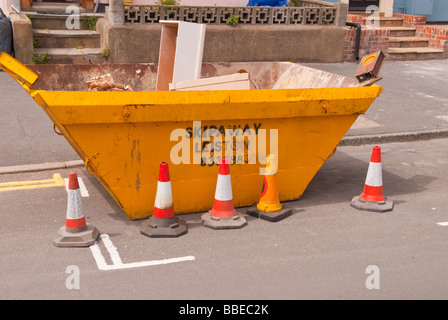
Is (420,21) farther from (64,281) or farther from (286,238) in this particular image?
(64,281)

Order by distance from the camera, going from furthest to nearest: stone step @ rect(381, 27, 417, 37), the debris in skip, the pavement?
1. stone step @ rect(381, 27, 417, 37)
2. the debris in skip
3. the pavement

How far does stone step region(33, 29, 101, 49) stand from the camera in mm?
13109

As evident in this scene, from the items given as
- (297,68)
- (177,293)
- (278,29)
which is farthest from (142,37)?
(177,293)

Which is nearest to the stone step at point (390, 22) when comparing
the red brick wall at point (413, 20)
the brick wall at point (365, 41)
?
the red brick wall at point (413, 20)

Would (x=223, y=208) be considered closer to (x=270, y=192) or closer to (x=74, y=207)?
(x=270, y=192)

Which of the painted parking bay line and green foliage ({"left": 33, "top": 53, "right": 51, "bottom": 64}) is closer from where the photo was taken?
the painted parking bay line

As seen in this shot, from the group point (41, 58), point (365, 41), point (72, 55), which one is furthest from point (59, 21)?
point (365, 41)

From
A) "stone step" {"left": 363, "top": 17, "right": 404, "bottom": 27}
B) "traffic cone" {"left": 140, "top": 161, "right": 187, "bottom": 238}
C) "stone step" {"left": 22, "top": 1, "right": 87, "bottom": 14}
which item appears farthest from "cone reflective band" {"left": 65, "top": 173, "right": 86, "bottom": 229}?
"stone step" {"left": 363, "top": 17, "right": 404, "bottom": 27}

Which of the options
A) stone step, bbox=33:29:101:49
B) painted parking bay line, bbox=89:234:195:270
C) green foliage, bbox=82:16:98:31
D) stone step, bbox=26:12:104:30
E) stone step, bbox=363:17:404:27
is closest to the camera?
painted parking bay line, bbox=89:234:195:270

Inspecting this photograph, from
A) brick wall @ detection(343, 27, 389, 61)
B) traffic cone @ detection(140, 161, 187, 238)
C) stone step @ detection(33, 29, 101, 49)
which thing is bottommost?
traffic cone @ detection(140, 161, 187, 238)

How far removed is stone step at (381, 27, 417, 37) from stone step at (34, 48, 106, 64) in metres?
7.98

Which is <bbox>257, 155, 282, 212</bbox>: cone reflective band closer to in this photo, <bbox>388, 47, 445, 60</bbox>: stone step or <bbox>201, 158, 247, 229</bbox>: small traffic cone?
<bbox>201, 158, 247, 229</bbox>: small traffic cone

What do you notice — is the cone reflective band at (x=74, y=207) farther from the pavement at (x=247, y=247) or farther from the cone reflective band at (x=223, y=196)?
the cone reflective band at (x=223, y=196)

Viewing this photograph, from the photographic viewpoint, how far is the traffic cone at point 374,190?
20.7 feet
